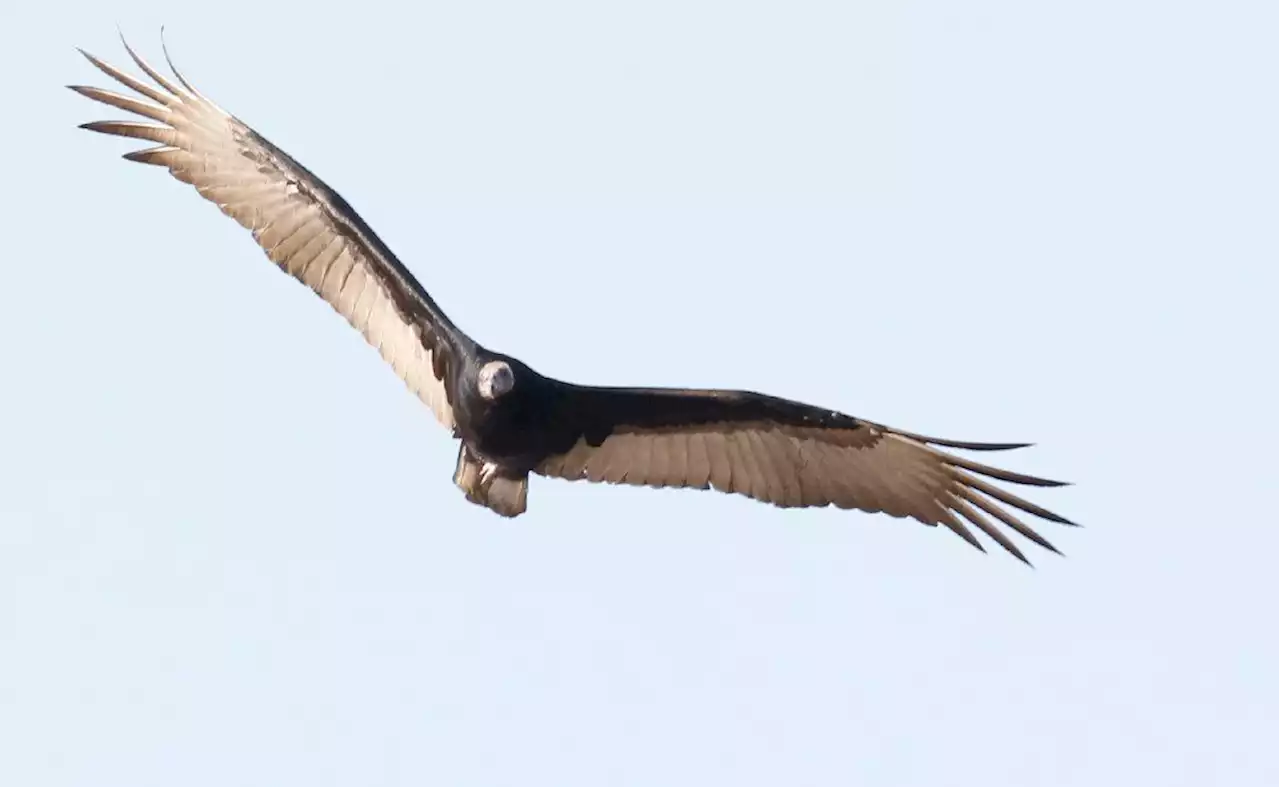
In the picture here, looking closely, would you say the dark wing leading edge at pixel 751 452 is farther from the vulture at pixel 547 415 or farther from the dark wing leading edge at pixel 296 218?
the dark wing leading edge at pixel 296 218

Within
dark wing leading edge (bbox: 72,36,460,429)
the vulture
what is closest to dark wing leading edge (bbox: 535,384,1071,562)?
the vulture

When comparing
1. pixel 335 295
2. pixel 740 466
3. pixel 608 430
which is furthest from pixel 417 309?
pixel 740 466

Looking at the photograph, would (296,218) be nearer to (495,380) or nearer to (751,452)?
(495,380)

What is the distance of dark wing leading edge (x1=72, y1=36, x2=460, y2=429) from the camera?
12.0m

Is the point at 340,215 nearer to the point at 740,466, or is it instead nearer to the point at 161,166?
the point at 161,166

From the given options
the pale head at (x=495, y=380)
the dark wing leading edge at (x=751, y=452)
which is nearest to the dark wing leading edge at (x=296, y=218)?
the pale head at (x=495, y=380)

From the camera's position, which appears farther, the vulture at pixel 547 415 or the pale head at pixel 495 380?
the vulture at pixel 547 415

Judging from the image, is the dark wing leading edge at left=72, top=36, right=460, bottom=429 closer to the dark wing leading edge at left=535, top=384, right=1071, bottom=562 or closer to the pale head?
the pale head

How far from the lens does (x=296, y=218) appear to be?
1223cm

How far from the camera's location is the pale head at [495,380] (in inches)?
441

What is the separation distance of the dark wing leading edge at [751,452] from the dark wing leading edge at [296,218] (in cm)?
98

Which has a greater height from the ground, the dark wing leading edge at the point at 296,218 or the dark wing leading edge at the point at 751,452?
the dark wing leading edge at the point at 296,218

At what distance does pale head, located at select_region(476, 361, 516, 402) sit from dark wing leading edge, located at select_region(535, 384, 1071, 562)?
2.02ft

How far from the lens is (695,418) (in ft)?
39.5
